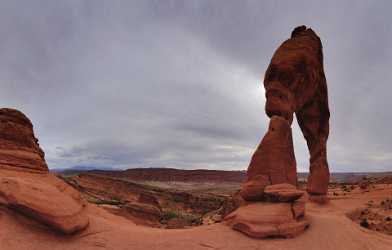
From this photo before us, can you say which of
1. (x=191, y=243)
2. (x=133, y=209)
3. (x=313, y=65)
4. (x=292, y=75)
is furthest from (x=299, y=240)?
(x=133, y=209)

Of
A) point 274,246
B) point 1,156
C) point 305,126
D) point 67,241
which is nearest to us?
point 67,241

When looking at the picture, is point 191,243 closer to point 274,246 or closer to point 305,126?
point 274,246

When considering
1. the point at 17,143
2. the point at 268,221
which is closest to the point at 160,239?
the point at 268,221

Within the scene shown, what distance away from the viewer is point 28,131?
1046cm

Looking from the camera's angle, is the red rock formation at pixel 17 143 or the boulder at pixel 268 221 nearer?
the boulder at pixel 268 221

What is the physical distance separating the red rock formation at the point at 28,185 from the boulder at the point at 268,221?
4868 mm

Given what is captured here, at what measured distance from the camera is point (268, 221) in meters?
8.57

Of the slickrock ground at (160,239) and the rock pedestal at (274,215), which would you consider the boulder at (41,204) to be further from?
the rock pedestal at (274,215)

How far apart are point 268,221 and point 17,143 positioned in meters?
9.27

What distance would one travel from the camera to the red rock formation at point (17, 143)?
9438 mm

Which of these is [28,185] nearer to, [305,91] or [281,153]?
[281,153]

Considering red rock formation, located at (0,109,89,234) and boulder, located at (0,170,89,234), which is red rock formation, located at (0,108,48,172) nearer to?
red rock formation, located at (0,109,89,234)

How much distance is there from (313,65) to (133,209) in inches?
564

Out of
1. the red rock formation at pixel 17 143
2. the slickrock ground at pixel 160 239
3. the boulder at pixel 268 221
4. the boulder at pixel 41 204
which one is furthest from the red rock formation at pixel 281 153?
the red rock formation at pixel 17 143
